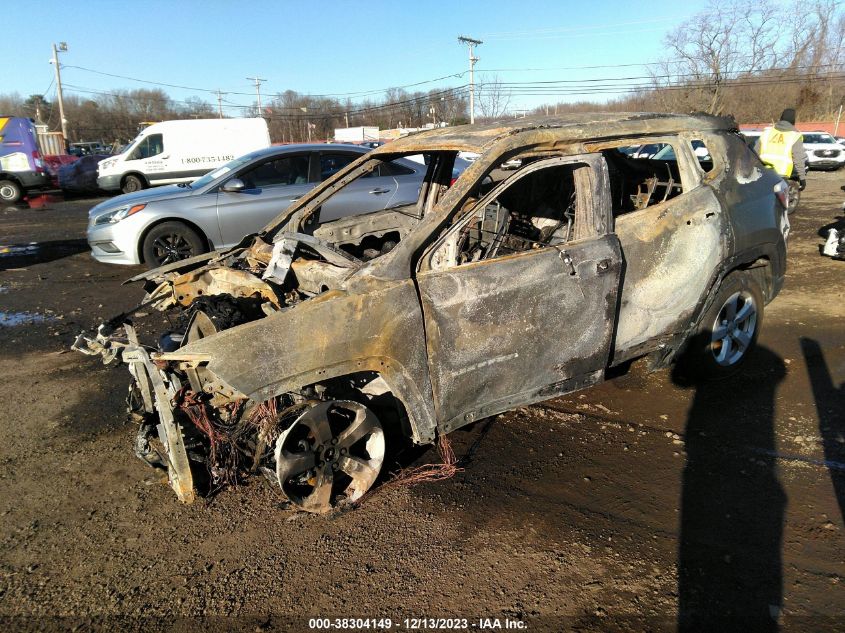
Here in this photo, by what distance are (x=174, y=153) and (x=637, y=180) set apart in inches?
613

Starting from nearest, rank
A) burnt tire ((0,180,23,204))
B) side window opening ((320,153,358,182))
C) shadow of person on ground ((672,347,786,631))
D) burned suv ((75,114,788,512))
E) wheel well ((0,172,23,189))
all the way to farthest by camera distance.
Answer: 1. shadow of person on ground ((672,347,786,631))
2. burned suv ((75,114,788,512))
3. side window opening ((320,153,358,182))
4. wheel well ((0,172,23,189))
5. burnt tire ((0,180,23,204))

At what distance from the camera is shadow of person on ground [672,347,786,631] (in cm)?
235

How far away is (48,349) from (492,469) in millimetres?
4448

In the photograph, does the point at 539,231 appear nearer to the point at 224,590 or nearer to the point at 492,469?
the point at 492,469

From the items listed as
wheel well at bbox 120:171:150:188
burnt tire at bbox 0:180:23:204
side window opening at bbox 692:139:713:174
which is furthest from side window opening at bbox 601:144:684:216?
burnt tire at bbox 0:180:23:204

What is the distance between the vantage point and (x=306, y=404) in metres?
2.89

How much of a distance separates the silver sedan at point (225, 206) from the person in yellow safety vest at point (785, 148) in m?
6.90

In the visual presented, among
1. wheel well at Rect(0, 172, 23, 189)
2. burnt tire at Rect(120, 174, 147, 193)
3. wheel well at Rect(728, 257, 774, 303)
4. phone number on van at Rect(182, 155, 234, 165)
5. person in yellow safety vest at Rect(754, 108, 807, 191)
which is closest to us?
wheel well at Rect(728, 257, 774, 303)

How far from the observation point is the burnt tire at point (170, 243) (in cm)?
752

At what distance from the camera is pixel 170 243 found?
24.7 feet

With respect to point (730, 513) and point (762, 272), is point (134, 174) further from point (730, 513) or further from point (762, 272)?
point (730, 513)

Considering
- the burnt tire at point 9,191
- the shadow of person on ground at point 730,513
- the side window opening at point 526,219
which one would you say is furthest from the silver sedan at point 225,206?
the burnt tire at point 9,191

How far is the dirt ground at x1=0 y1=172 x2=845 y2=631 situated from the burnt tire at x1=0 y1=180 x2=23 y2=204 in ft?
59.6

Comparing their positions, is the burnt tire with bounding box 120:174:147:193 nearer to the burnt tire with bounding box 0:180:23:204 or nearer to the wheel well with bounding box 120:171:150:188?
the wheel well with bounding box 120:171:150:188
